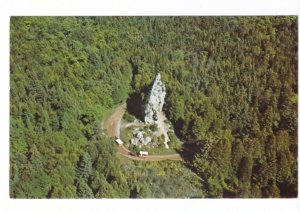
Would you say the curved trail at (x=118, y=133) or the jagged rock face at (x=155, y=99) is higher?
the jagged rock face at (x=155, y=99)

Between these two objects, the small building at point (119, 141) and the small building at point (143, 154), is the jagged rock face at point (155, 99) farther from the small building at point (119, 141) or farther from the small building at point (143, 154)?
the small building at point (119, 141)

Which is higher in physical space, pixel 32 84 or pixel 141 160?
pixel 32 84

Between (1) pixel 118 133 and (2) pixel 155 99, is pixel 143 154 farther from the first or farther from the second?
(2) pixel 155 99

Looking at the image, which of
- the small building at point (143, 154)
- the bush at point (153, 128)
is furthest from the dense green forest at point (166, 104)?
the bush at point (153, 128)

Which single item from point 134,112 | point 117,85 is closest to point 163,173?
point 134,112

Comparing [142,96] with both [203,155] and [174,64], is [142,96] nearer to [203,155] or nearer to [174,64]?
[174,64]

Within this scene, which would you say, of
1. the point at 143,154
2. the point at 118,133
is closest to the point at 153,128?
the point at 143,154
